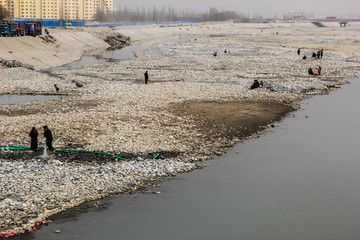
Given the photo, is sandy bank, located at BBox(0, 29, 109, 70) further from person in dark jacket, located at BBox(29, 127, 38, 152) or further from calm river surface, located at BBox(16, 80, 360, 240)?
calm river surface, located at BBox(16, 80, 360, 240)

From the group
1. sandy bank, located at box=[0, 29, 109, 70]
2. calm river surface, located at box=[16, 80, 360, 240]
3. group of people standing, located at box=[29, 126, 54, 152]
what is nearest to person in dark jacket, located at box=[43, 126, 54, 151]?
group of people standing, located at box=[29, 126, 54, 152]

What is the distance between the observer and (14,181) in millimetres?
18594

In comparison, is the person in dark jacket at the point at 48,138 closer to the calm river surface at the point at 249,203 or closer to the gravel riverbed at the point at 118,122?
the gravel riverbed at the point at 118,122

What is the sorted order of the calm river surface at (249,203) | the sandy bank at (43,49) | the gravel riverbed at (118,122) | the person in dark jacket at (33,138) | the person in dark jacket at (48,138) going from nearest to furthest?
the calm river surface at (249,203), the gravel riverbed at (118,122), the person in dark jacket at (48,138), the person in dark jacket at (33,138), the sandy bank at (43,49)

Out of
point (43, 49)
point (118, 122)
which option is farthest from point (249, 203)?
point (43, 49)

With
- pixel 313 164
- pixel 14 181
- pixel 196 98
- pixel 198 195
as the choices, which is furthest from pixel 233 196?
pixel 196 98

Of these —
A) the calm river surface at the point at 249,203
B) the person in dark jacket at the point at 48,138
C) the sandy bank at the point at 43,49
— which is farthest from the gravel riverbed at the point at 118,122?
the sandy bank at the point at 43,49

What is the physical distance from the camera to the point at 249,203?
18828 mm

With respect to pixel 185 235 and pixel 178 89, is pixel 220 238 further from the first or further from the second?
pixel 178 89

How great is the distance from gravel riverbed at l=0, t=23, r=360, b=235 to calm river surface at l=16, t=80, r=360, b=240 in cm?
121

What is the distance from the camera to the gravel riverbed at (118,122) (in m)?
18.5

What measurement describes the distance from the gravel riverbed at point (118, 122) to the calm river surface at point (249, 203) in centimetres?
121

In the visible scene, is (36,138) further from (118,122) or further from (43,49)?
(43,49)

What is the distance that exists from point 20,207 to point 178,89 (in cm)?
2657
